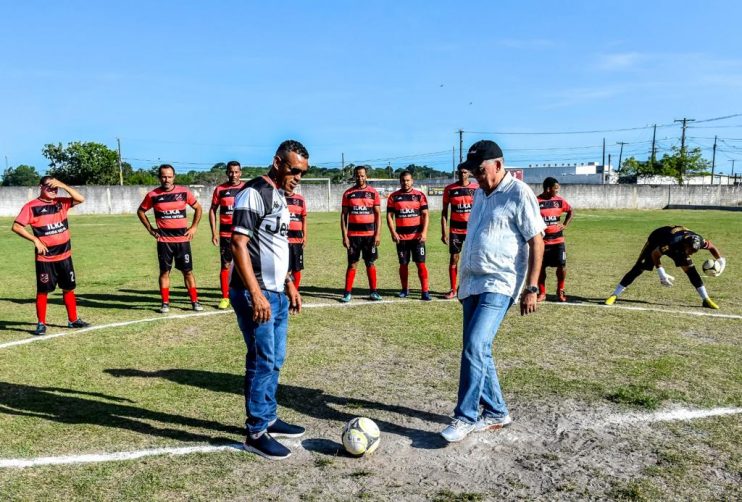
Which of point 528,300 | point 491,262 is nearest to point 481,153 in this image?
point 491,262

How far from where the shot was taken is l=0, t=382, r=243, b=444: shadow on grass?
5102 mm

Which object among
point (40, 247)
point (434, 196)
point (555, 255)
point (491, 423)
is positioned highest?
point (40, 247)

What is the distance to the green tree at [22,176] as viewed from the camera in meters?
104

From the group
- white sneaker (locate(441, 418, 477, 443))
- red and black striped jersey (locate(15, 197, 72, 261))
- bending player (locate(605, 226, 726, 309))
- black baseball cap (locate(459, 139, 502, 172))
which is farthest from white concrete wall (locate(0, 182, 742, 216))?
white sneaker (locate(441, 418, 477, 443))

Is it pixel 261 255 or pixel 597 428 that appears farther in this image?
pixel 597 428

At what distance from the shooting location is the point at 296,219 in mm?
10781

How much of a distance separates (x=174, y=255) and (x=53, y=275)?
1.94 meters

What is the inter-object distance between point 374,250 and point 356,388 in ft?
17.6

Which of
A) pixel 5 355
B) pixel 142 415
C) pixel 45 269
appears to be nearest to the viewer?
pixel 142 415

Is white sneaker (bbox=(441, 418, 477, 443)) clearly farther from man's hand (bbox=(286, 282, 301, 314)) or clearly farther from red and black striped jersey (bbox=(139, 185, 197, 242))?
red and black striped jersey (bbox=(139, 185, 197, 242))

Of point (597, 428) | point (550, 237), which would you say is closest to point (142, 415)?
point (597, 428)

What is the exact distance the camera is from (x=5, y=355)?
7488 millimetres

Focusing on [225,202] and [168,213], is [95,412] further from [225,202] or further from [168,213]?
[225,202]

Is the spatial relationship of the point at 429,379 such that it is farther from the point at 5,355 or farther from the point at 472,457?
the point at 5,355
